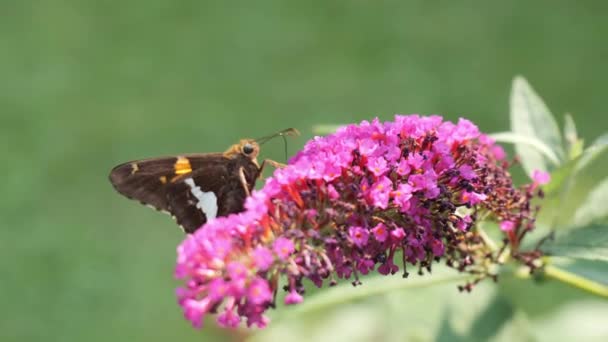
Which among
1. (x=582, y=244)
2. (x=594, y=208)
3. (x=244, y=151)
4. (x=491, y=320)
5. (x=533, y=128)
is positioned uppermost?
(x=244, y=151)

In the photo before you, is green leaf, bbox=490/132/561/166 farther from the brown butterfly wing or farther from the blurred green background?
the blurred green background

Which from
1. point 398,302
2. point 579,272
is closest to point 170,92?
point 398,302

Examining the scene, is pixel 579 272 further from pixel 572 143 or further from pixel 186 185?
pixel 186 185

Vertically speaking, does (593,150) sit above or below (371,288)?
above

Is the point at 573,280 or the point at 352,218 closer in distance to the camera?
the point at 352,218

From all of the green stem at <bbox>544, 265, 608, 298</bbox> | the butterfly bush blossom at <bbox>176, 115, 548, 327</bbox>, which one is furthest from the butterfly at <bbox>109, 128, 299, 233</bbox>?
the green stem at <bbox>544, 265, 608, 298</bbox>

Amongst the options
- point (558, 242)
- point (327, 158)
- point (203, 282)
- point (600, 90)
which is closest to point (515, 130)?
point (558, 242)

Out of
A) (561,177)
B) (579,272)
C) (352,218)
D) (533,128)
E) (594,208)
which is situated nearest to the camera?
(352,218)
